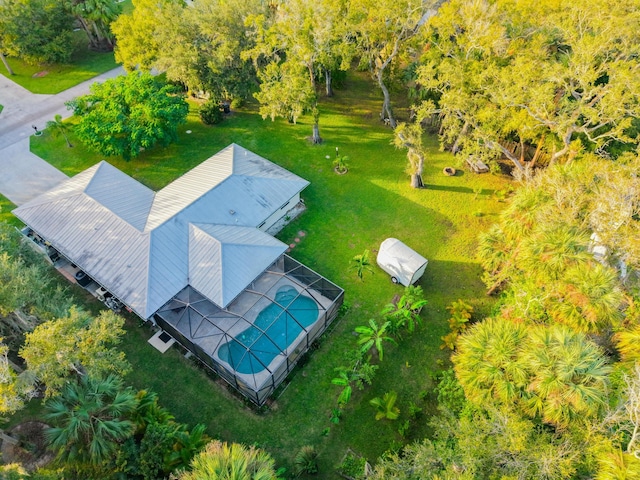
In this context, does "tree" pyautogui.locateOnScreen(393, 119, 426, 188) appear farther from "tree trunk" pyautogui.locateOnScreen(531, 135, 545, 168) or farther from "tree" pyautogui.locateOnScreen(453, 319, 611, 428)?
"tree" pyautogui.locateOnScreen(453, 319, 611, 428)

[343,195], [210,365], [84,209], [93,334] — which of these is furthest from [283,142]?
[93,334]

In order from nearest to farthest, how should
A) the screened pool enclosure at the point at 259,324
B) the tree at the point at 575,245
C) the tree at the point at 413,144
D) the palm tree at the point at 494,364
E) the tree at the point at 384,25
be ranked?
the palm tree at the point at 494,364
the tree at the point at 575,245
the screened pool enclosure at the point at 259,324
the tree at the point at 384,25
the tree at the point at 413,144

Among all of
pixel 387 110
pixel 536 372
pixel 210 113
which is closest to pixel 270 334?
pixel 536 372

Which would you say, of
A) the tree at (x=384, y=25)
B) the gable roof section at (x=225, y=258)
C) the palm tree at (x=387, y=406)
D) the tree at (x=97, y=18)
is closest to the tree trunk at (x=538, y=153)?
the tree at (x=384, y=25)

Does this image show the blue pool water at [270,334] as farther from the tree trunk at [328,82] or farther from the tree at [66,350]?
the tree trunk at [328,82]

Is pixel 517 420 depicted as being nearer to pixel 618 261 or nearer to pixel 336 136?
pixel 618 261

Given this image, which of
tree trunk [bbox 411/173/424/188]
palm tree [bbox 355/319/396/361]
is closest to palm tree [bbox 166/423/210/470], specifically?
palm tree [bbox 355/319/396/361]

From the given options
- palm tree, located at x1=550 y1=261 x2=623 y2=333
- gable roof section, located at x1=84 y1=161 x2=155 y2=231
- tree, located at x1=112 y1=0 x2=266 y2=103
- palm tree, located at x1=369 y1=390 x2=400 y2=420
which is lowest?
palm tree, located at x1=369 y1=390 x2=400 y2=420
